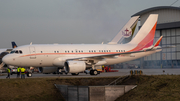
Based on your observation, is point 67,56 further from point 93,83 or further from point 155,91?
point 155,91

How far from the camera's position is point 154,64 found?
65688 mm

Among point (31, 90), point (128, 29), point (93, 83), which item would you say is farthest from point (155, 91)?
point (128, 29)

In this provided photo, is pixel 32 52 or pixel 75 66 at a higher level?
pixel 32 52

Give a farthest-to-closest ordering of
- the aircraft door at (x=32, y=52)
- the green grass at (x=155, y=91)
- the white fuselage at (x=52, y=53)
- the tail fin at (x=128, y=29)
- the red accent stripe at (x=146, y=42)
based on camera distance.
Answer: the tail fin at (x=128, y=29), the red accent stripe at (x=146, y=42), the aircraft door at (x=32, y=52), the white fuselage at (x=52, y=53), the green grass at (x=155, y=91)

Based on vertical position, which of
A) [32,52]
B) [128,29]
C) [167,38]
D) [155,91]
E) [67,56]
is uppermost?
[128,29]

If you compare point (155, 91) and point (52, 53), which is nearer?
point (155, 91)

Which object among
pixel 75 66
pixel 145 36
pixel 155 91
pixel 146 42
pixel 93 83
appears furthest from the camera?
pixel 145 36

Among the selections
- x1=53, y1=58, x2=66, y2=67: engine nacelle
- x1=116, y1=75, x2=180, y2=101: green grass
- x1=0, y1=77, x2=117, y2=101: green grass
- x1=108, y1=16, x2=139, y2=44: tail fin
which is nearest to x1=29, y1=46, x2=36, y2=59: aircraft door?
x1=53, y1=58, x2=66, y2=67: engine nacelle

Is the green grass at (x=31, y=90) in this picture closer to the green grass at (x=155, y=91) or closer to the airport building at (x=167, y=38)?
the green grass at (x=155, y=91)

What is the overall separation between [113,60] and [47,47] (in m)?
9.07

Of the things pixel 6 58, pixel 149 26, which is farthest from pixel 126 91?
pixel 149 26

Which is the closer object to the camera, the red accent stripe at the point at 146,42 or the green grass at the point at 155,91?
the green grass at the point at 155,91

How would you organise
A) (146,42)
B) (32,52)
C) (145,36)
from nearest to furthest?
1. (32,52)
2. (146,42)
3. (145,36)

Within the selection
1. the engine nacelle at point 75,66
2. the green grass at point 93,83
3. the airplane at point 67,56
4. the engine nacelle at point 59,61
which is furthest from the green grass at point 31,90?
the engine nacelle at point 59,61
